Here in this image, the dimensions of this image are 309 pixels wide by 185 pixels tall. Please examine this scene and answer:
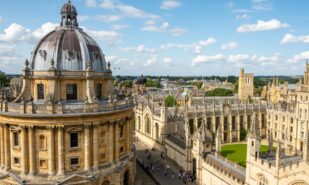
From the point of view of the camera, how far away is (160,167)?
43.1 meters

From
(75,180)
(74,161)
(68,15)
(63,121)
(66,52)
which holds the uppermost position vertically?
(68,15)

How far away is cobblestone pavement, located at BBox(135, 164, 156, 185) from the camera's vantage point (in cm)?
3725

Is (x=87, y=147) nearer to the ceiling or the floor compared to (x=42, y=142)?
nearer to the floor

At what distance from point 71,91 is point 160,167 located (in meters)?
19.7

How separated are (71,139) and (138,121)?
101 ft

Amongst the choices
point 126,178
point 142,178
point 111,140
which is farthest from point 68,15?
point 142,178

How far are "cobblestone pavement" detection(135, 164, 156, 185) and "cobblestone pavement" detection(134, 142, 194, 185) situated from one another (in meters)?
0.78

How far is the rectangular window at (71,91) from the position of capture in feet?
99.7

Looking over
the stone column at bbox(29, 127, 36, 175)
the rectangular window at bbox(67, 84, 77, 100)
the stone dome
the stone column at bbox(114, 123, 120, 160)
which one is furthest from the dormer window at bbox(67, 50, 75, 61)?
the stone column at bbox(114, 123, 120, 160)

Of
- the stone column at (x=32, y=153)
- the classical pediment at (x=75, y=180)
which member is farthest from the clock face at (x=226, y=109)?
the stone column at (x=32, y=153)

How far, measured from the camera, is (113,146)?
31828mm

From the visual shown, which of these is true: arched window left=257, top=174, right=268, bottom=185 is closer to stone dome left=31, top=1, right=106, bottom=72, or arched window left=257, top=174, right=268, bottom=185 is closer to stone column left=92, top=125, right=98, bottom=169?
stone column left=92, top=125, right=98, bottom=169

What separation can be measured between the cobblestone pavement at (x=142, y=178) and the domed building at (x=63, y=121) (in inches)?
201

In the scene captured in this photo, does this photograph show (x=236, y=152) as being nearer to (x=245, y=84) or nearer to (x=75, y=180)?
(x=75, y=180)
